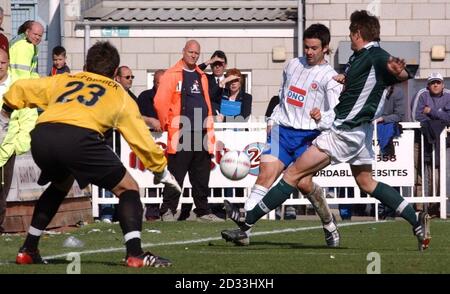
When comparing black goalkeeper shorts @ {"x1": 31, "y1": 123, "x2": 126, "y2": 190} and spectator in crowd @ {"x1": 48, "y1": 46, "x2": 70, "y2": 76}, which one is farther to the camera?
spectator in crowd @ {"x1": 48, "y1": 46, "x2": 70, "y2": 76}

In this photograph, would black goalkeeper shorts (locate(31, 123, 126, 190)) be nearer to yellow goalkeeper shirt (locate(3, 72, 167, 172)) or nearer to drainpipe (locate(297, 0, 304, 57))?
yellow goalkeeper shirt (locate(3, 72, 167, 172))

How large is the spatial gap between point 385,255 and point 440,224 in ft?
17.5

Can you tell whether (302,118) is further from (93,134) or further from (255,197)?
(93,134)

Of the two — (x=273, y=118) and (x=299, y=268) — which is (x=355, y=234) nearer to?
(x=273, y=118)

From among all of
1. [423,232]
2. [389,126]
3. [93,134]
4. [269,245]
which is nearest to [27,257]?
[93,134]

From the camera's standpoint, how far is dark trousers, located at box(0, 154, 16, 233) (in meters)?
15.8

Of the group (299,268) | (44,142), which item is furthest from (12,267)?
(299,268)

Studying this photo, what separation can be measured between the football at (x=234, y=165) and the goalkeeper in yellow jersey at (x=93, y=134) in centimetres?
608

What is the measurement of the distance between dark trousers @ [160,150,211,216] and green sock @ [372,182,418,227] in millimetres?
6023

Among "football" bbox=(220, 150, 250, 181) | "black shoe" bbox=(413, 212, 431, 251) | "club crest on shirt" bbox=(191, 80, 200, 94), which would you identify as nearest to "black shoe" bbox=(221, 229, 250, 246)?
"black shoe" bbox=(413, 212, 431, 251)

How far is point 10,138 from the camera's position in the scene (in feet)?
52.4

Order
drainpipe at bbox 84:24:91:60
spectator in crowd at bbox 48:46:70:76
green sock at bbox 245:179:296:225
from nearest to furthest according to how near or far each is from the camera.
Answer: green sock at bbox 245:179:296:225
spectator in crowd at bbox 48:46:70:76
drainpipe at bbox 84:24:91:60

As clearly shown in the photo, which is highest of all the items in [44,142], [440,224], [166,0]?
[166,0]

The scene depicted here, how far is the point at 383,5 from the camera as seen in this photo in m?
25.0
